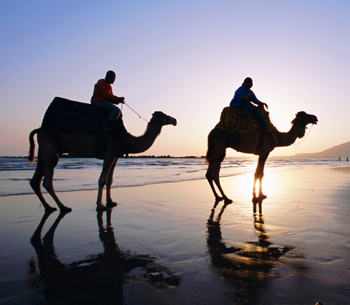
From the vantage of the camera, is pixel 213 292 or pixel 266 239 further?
pixel 266 239

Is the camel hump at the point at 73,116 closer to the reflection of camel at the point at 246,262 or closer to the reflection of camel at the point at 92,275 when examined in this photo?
the reflection of camel at the point at 92,275

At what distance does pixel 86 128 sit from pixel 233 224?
3.65m

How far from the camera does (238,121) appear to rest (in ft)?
24.0

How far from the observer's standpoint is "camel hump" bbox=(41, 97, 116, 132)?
6048 mm

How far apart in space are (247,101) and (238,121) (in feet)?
1.87

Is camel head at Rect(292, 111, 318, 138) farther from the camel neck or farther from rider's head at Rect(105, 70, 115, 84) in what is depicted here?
rider's head at Rect(105, 70, 115, 84)

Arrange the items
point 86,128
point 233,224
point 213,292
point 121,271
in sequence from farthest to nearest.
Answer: point 86,128
point 233,224
point 121,271
point 213,292

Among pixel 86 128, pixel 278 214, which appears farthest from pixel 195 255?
pixel 86 128

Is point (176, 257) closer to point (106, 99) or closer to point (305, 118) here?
point (106, 99)

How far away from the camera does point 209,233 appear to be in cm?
404

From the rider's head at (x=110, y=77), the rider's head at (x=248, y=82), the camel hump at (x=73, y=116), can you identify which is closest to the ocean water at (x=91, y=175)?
the camel hump at (x=73, y=116)

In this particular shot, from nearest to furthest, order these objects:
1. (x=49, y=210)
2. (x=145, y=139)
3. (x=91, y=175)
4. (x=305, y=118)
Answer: (x=49, y=210) < (x=145, y=139) < (x=305, y=118) < (x=91, y=175)

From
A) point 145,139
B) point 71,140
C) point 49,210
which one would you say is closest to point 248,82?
point 145,139

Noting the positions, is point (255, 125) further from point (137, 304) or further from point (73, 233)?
point (137, 304)
